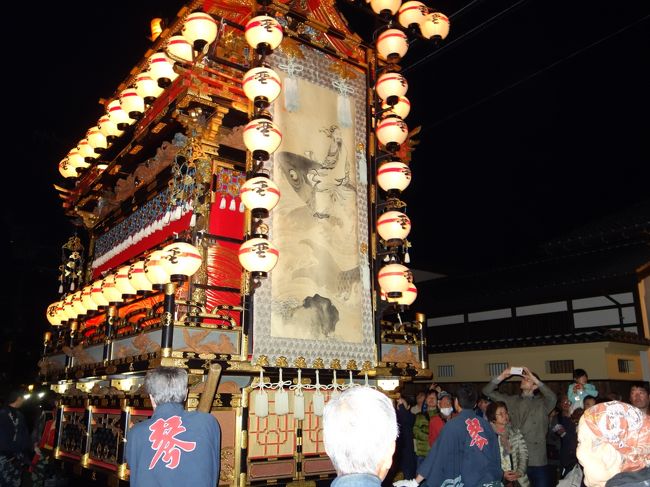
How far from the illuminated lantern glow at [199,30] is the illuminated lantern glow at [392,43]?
3.37m

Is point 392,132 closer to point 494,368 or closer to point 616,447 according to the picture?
point 616,447

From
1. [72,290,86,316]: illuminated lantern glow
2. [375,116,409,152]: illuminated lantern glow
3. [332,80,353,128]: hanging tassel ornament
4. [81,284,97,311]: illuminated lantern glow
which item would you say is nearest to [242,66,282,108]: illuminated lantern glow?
[332,80,353,128]: hanging tassel ornament

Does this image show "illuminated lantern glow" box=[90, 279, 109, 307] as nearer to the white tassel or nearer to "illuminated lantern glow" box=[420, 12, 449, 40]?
the white tassel

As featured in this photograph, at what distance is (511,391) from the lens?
64.1 ft

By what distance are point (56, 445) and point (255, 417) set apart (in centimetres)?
706

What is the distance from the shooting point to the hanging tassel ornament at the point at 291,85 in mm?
9047

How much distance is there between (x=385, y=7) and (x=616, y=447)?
877 cm

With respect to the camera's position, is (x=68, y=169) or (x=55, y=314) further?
(x=68, y=169)

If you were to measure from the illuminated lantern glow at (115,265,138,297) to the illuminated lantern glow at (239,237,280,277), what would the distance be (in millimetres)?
2091

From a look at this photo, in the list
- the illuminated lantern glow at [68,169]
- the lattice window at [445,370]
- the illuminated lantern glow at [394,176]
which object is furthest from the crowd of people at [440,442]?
the lattice window at [445,370]

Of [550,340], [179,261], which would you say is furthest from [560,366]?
[179,261]

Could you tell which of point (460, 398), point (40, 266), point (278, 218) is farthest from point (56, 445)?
point (40, 266)

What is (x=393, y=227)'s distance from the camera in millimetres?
8938

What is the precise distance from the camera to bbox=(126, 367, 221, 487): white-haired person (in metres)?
3.91
